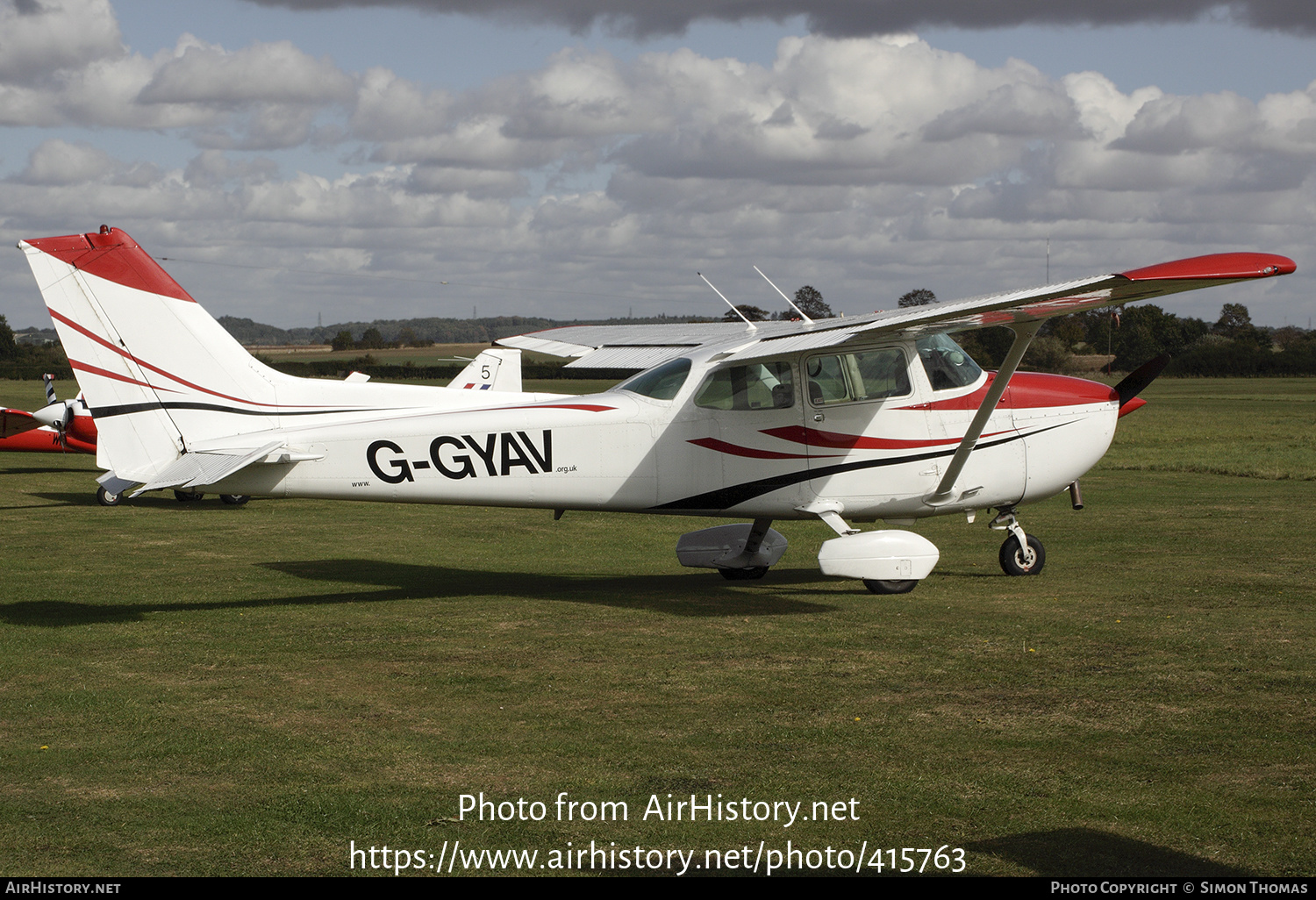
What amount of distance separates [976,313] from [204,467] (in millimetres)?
6099

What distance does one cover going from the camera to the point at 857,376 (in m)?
10.1

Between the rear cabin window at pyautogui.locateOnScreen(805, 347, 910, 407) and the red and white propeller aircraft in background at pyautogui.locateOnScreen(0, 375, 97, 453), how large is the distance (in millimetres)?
15046

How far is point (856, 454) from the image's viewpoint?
33.2ft

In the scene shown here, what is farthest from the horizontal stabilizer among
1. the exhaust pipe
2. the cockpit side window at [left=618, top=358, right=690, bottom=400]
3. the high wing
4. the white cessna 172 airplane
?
the exhaust pipe

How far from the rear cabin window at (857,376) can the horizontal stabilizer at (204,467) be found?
14.9 feet

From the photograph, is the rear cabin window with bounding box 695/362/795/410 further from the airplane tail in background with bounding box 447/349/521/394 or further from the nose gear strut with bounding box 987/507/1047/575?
the airplane tail in background with bounding box 447/349/521/394

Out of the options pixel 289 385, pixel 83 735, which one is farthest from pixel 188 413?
pixel 83 735

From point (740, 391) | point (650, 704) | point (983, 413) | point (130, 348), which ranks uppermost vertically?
point (130, 348)

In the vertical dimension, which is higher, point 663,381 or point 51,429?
point 51,429

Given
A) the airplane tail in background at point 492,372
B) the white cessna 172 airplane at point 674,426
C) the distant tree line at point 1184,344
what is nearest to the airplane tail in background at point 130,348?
the white cessna 172 airplane at point 674,426

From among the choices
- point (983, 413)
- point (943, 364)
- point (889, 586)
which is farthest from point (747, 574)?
point (983, 413)

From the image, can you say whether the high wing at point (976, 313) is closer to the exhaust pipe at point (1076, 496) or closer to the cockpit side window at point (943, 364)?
the cockpit side window at point (943, 364)

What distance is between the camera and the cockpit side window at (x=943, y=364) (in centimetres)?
1035

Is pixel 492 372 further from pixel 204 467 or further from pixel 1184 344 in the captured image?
pixel 1184 344
